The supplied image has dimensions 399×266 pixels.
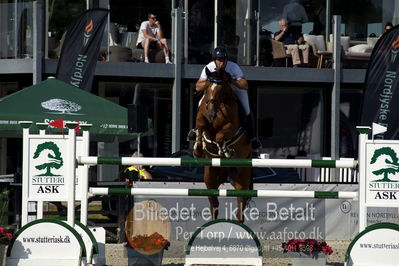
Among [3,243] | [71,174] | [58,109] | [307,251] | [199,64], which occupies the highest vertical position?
[199,64]

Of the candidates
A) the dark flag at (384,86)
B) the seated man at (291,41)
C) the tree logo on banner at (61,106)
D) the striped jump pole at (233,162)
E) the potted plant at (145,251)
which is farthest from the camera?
the seated man at (291,41)

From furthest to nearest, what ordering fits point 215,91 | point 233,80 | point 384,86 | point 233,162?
point 384,86, point 233,80, point 215,91, point 233,162

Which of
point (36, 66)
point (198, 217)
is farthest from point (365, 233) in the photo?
point (36, 66)

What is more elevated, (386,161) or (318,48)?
(318,48)

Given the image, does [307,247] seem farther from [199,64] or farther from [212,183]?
[199,64]

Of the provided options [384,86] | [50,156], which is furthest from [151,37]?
[50,156]

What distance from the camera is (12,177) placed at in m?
17.0

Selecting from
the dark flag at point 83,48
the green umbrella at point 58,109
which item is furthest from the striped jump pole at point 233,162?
the dark flag at point 83,48

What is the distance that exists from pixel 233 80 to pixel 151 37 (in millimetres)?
10626

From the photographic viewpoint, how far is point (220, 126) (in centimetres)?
1247

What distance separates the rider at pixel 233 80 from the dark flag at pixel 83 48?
788cm

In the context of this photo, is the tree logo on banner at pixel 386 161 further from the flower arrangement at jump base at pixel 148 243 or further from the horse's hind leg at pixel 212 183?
the horse's hind leg at pixel 212 183

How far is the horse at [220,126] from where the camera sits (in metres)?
12.4

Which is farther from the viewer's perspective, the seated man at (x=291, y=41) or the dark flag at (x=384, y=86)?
the seated man at (x=291, y=41)
